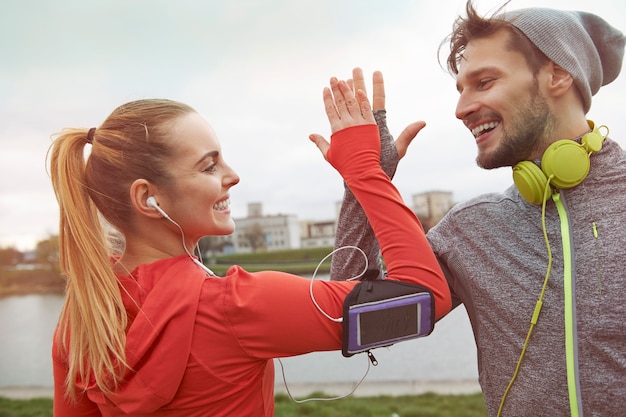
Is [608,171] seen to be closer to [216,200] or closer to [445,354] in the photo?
[216,200]

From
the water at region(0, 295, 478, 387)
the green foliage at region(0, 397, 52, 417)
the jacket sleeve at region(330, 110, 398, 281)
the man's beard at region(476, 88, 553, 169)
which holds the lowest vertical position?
the water at region(0, 295, 478, 387)

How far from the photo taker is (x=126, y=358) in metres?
1.37

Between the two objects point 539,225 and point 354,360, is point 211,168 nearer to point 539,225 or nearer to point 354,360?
point 539,225

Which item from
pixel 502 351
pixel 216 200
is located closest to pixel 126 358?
pixel 216 200

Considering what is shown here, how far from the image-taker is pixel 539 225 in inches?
66.8

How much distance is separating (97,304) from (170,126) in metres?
0.54

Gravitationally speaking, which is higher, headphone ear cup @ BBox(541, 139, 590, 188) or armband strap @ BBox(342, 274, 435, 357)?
headphone ear cup @ BBox(541, 139, 590, 188)

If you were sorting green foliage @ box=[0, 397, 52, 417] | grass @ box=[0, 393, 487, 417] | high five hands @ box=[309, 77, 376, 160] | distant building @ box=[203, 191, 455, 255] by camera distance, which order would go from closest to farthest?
high five hands @ box=[309, 77, 376, 160] < grass @ box=[0, 393, 487, 417] < green foliage @ box=[0, 397, 52, 417] < distant building @ box=[203, 191, 455, 255]

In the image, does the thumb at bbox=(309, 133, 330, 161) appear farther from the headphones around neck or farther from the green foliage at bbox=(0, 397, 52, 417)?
the green foliage at bbox=(0, 397, 52, 417)

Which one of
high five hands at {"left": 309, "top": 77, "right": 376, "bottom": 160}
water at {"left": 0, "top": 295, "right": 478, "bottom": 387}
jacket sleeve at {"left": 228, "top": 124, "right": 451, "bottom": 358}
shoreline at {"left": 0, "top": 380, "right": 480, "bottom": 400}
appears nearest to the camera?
jacket sleeve at {"left": 228, "top": 124, "right": 451, "bottom": 358}

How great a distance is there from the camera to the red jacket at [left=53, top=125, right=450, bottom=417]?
1.35 meters

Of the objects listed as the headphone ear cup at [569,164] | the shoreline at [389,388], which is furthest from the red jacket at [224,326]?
the shoreline at [389,388]

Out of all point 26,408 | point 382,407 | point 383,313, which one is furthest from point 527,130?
point 26,408

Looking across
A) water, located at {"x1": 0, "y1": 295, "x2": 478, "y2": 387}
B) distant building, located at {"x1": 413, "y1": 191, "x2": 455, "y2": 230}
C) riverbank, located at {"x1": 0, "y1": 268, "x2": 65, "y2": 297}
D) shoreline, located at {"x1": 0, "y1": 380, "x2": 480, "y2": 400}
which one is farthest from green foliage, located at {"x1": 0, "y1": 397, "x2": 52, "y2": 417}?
riverbank, located at {"x1": 0, "y1": 268, "x2": 65, "y2": 297}
